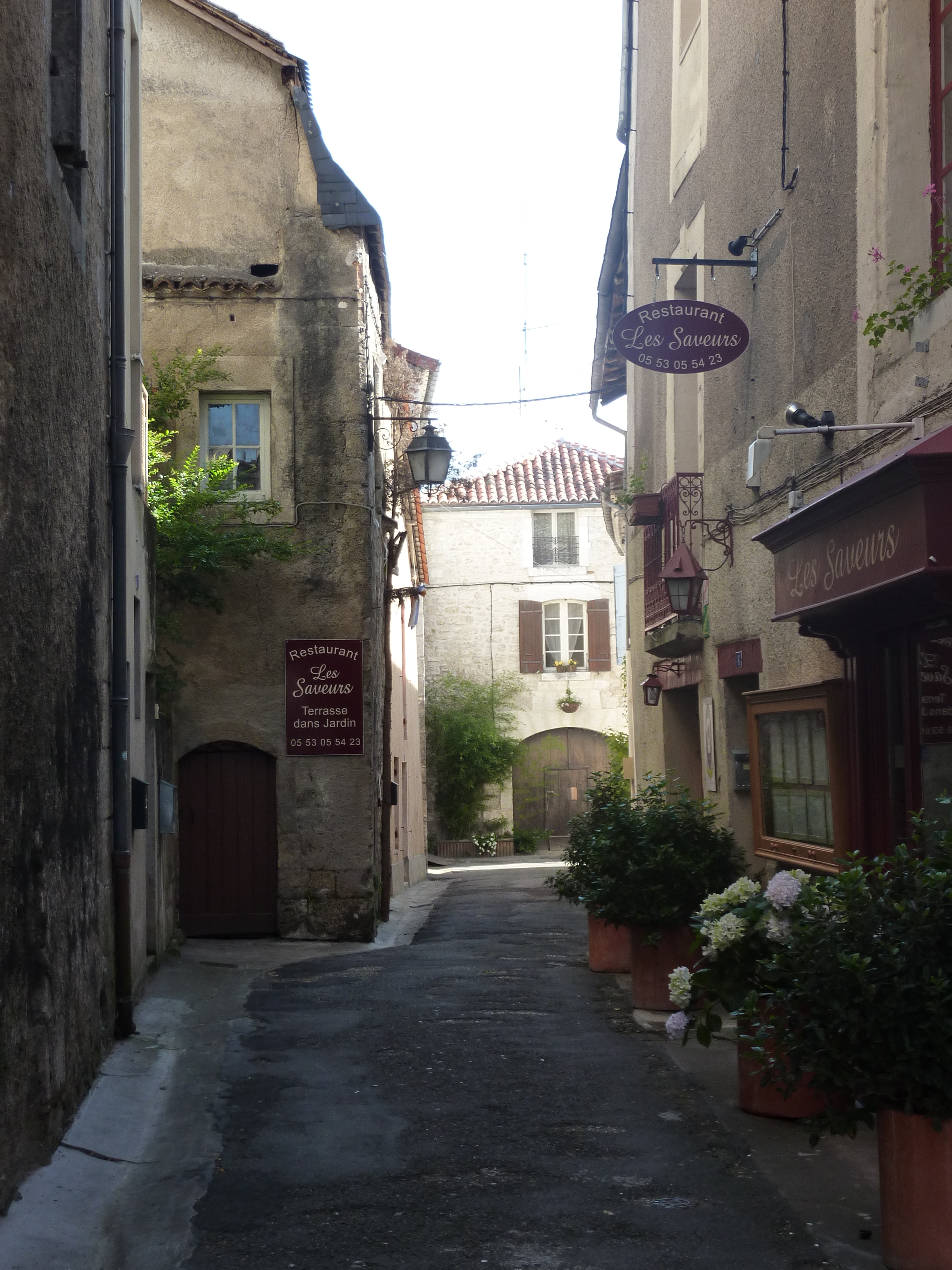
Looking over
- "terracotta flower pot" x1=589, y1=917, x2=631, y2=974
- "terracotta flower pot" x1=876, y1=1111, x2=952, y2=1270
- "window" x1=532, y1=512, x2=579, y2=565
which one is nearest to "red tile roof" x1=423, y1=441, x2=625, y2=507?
"window" x1=532, y1=512, x2=579, y2=565

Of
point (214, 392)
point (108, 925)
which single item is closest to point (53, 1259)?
point (108, 925)

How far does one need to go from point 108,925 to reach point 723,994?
12.5ft

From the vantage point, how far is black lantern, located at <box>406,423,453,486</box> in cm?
1380

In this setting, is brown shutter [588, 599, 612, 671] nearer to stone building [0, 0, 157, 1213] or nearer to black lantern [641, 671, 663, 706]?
black lantern [641, 671, 663, 706]

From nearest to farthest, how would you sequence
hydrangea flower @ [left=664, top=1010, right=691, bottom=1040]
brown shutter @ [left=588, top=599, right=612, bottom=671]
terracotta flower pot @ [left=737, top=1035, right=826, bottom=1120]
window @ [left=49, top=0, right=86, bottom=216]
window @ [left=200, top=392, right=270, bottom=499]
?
1. hydrangea flower @ [left=664, top=1010, right=691, bottom=1040]
2. terracotta flower pot @ [left=737, top=1035, right=826, bottom=1120]
3. window @ [left=49, top=0, right=86, bottom=216]
4. window @ [left=200, top=392, right=270, bottom=499]
5. brown shutter @ [left=588, top=599, right=612, bottom=671]

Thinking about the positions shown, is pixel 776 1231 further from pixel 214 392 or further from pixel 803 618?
pixel 214 392

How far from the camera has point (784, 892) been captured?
474cm

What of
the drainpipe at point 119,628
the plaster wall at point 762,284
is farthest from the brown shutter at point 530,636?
the drainpipe at point 119,628

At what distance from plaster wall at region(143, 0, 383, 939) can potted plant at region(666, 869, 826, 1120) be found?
872 cm

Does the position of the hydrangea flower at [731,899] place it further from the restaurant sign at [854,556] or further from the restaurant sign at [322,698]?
the restaurant sign at [322,698]

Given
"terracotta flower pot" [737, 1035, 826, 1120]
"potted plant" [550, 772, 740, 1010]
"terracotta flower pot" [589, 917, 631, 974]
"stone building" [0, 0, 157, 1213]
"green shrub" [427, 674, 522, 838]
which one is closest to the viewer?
"stone building" [0, 0, 157, 1213]

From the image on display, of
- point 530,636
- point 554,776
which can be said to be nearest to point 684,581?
point 554,776

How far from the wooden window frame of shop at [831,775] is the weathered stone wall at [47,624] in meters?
3.73

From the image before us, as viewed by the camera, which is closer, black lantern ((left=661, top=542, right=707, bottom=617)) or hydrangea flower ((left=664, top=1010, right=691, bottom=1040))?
hydrangea flower ((left=664, top=1010, right=691, bottom=1040))
